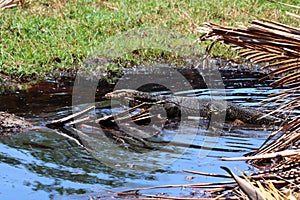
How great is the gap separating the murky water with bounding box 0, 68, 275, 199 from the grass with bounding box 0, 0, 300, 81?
2.18 meters

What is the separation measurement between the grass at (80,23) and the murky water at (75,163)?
7.16 feet

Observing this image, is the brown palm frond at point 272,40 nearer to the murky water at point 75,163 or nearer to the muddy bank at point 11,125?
the murky water at point 75,163

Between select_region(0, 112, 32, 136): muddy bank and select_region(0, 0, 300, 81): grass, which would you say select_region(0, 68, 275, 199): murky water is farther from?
select_region(0, 0, 300, 81): grass

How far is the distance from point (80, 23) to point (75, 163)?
5.99 m

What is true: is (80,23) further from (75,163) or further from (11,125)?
(75,163)

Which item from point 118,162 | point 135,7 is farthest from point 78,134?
point 135,7

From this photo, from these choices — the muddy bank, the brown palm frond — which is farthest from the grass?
the brown palm frond

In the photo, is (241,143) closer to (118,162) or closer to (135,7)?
(118,162)

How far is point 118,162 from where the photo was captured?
4.77 m

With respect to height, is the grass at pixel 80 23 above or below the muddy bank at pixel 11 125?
above

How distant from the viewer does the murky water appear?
415 centimetres

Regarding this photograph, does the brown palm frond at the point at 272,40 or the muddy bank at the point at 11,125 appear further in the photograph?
the muddy bank at the point at 11,125

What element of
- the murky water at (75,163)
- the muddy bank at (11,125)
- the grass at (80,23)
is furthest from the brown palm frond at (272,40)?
the grass at (80,23)

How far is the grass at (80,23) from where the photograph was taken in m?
8.65
